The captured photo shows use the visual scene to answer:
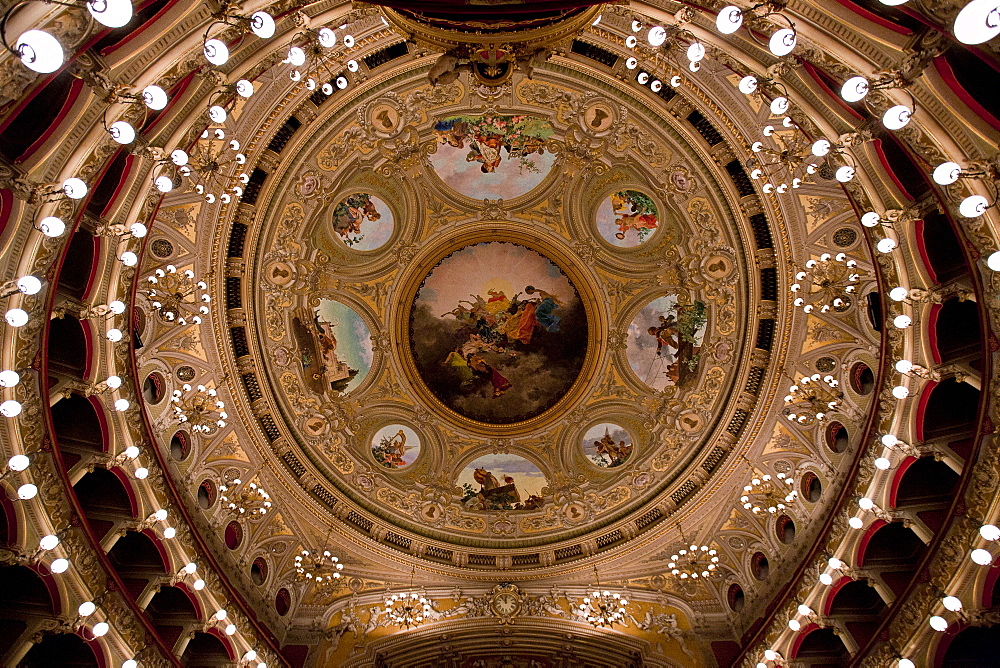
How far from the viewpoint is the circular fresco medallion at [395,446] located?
63.3ft

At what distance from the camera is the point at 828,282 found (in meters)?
13.2

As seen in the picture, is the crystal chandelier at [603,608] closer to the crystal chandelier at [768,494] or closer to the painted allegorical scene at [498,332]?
the crystal chandelier at [768,494]

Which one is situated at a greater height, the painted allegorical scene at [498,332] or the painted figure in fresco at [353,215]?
the painted figure in fresco at [353,215]

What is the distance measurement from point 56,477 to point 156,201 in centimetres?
520

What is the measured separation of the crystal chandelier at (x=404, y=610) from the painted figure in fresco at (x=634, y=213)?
13.1 metres

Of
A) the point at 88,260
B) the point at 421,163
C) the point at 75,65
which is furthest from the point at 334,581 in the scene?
the point at 75,65

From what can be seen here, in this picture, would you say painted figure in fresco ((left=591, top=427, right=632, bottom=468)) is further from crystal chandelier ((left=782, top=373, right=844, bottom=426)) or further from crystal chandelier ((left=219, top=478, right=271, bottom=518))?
crystal chandelier ((left=219, top=478, right=271, bottom=518))

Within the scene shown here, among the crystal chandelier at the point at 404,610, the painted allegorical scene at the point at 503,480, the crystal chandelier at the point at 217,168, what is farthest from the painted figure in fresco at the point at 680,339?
the crystal chandelier at the point at 217,168

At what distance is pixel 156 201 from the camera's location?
10156 mm

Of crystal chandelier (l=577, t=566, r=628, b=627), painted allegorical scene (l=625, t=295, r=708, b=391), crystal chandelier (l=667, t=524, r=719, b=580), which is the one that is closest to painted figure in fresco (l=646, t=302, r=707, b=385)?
painted allegorical scene (l=625, t=295, r=708, b=391)

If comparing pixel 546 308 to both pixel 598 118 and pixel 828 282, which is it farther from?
pixel 828 282

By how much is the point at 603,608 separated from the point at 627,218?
470 inches

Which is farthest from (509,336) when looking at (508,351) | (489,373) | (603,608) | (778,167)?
(778,167)

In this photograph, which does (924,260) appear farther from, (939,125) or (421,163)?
(421,163)
